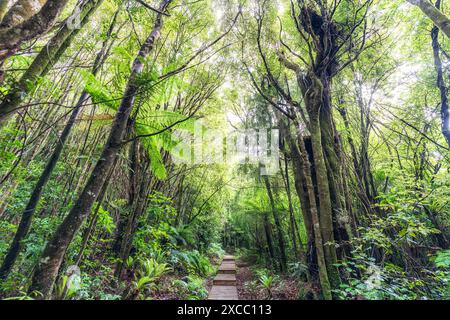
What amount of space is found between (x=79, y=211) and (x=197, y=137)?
17.3 feet

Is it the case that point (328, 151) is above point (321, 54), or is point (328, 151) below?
below

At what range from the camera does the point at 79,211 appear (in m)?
1.63

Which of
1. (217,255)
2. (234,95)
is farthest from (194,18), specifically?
(217,255)

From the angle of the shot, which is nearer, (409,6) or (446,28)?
(446,28)

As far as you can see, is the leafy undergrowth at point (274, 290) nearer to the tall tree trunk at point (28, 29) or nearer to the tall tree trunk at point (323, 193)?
the tall tree trunk at point (323, 193)

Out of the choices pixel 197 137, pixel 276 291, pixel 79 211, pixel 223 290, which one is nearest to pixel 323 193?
pixel 276 291

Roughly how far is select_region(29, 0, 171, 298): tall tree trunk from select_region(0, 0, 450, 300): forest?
0.03 ft

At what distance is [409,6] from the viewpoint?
4027mm

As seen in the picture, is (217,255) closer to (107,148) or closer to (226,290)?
(226,290)

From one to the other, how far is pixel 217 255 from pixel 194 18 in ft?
37.8

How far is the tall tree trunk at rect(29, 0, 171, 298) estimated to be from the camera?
143 cm

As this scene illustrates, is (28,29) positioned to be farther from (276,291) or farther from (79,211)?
(276,291)

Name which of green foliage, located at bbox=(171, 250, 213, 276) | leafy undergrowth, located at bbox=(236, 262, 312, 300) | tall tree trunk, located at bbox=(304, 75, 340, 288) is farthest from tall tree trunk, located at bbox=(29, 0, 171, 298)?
green foliage, located at bbox=(171, 250, 213, 276)

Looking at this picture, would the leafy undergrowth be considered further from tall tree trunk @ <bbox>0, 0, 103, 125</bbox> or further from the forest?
tall tree trunk @ <bbox>0, 0, 103, 125</bbox>
